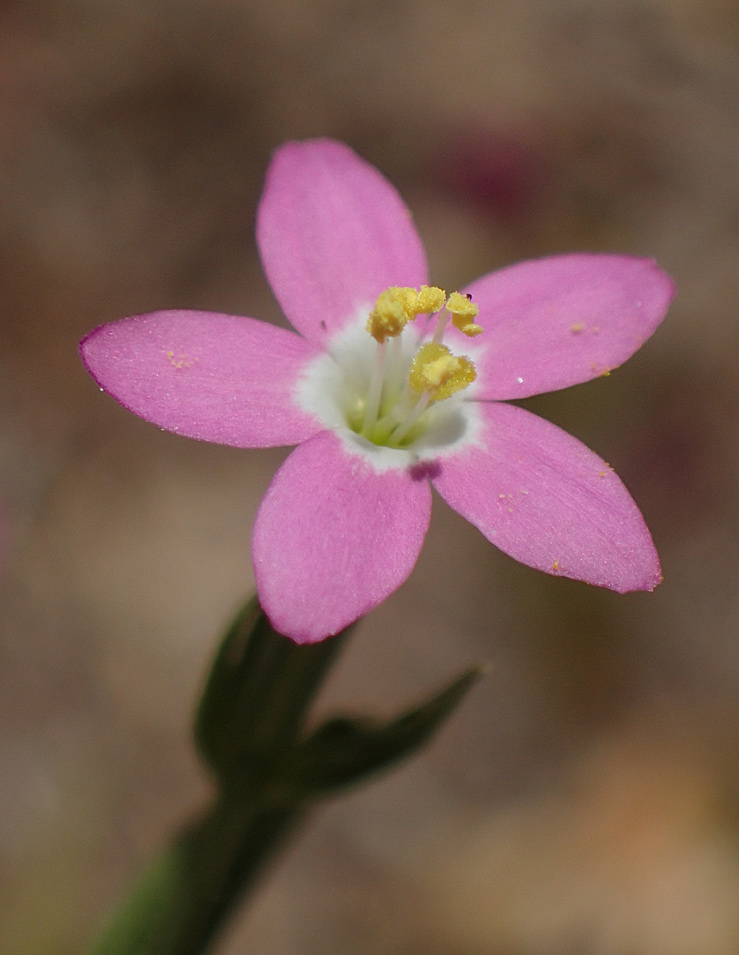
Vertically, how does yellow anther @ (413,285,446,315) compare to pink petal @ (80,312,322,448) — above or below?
above

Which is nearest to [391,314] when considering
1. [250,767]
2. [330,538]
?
[330,538]

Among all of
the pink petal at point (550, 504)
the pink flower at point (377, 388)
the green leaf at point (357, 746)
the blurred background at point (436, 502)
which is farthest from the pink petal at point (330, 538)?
the blurred background at point (436, 502)

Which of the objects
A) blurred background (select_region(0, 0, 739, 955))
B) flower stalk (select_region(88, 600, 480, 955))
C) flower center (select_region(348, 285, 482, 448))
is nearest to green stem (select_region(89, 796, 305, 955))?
flower stalk (select_region(88, 600, 480, 955))

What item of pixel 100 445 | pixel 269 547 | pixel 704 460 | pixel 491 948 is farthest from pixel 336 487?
pixel 704 460

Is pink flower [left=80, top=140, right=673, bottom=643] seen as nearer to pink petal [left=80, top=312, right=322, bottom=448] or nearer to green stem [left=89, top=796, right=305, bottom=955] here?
pink petal [left=80, top=312, right=322, bottom=448]

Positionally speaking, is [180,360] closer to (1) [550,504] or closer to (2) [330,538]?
(2) [330,538]

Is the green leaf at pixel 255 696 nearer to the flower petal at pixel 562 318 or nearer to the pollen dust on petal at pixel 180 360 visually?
the pollen dust on petal at pixel 180 360
